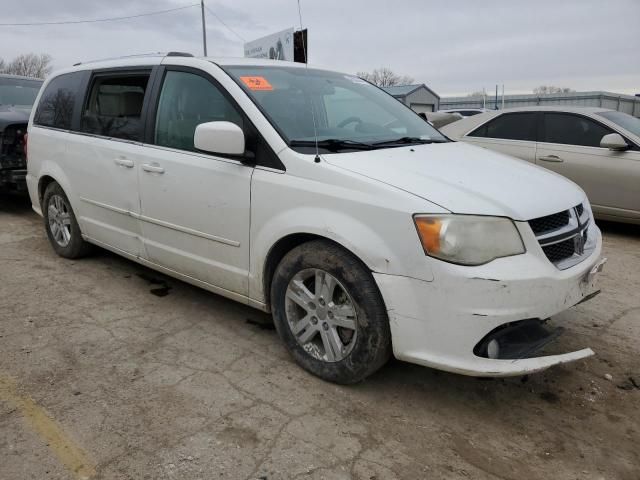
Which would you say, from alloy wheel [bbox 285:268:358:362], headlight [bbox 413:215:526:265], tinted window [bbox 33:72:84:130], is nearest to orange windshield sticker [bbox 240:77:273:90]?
alloy wheel [bbox 285:268:358:362]

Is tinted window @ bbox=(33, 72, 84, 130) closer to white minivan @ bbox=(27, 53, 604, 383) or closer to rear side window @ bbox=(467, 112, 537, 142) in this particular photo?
white minivan @ bbox=(27, 53, 604, 383)

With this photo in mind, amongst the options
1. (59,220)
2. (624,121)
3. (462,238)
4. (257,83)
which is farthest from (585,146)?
(59,220)

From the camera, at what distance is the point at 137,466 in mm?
2293

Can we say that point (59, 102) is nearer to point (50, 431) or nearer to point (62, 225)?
point (62, 225)

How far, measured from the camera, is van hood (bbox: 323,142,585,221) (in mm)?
2553

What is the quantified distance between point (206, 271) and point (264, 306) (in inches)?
20.2

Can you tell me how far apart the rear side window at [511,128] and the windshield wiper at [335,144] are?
14.3 ft

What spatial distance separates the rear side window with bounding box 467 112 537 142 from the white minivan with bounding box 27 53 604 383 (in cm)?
335

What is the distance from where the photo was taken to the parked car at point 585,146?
6031 mm

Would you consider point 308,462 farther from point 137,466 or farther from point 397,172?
point 397,172

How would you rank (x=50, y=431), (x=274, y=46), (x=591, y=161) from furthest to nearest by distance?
(x=274, y=46) → (x=591, y=161) → (x=50, y=431)

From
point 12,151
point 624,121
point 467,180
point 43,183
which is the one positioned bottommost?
point 43,183

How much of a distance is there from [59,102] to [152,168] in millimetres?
1812

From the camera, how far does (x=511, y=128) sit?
697 centimetres
